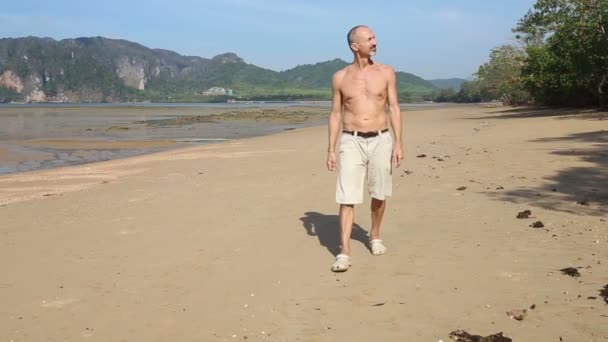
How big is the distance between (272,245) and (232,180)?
16.1 feet

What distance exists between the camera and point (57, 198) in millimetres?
9070

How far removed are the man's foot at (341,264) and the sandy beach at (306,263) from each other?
87mm

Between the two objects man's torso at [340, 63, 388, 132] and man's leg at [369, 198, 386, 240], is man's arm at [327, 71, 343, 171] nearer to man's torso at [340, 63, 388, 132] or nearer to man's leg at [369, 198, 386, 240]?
man's torso at [340, 63, 388, 132]

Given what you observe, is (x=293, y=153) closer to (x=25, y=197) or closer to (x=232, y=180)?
(x=232, y=180)

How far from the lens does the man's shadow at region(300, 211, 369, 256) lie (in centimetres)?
540

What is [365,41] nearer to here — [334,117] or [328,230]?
[334,117]

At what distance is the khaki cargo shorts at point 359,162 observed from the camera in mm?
4738

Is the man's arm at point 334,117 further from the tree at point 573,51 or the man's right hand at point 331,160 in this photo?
the tree at point 573,51

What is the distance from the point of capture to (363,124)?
15.5 ft

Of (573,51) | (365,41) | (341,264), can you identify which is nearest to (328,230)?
(341,264)

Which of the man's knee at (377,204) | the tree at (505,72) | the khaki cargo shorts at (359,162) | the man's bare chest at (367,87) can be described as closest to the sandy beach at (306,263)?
the man's knee at (377,204)

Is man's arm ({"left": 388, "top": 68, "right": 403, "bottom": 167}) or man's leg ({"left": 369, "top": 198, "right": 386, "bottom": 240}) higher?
man's arm ({"left": 388, "top": 68, "right": 403, "bottom": 167})

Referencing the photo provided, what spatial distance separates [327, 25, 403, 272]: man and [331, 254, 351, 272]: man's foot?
0.09 m

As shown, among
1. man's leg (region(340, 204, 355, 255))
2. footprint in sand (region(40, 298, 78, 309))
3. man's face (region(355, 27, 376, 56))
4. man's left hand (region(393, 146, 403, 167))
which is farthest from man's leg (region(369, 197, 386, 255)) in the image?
footprint in sand (region(40, 298, 78, 309))
